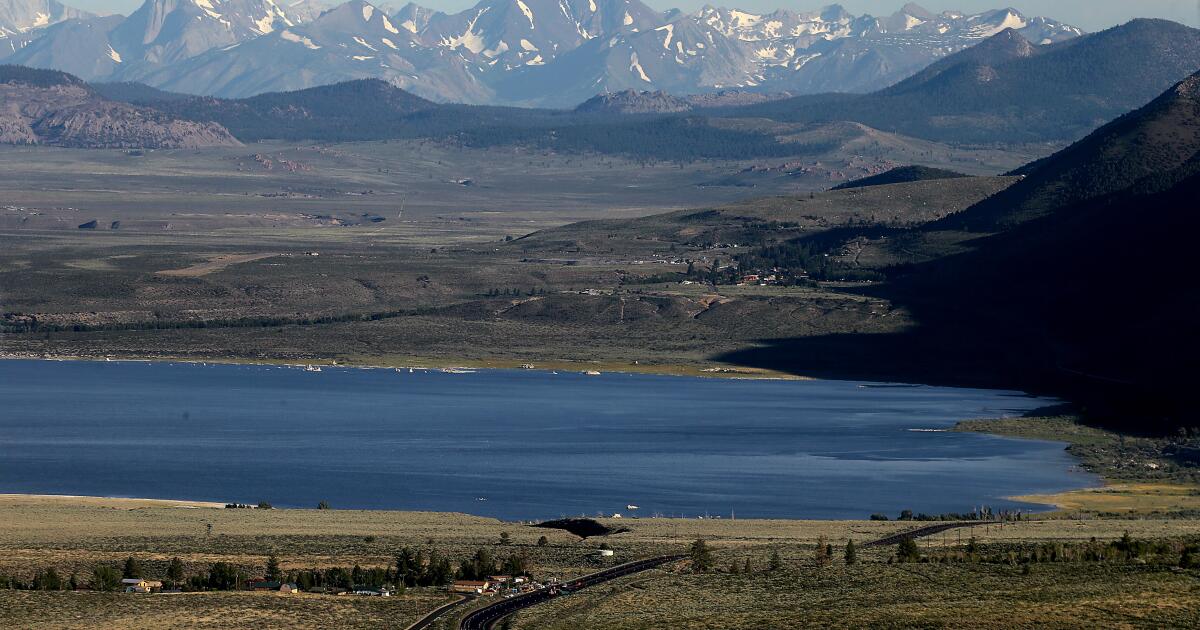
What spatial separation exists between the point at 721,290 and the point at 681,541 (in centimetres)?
11827

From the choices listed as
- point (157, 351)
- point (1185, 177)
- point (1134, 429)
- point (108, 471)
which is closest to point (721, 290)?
point (1185, 177)

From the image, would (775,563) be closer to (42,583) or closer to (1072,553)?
(1072,553)

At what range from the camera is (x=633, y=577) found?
50.2m

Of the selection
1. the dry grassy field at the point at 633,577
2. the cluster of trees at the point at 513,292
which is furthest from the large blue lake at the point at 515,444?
the cluster of trees at the point at 513,292

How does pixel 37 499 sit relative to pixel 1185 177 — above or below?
below

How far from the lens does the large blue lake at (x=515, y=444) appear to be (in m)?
78.0

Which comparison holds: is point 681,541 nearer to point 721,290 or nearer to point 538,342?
point 538,342

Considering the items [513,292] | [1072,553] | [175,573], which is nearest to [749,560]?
[1072,553]

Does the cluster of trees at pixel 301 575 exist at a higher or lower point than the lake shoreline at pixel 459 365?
lower

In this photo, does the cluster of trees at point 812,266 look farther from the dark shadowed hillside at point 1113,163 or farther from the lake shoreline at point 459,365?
the lake shoreline at point 459,365

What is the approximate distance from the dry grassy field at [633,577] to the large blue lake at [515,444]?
1225 centimetres

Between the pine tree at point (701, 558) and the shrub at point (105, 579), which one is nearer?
the shrub at point (105, 579)

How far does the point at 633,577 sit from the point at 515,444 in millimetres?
45759

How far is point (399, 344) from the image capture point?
15225 cm
